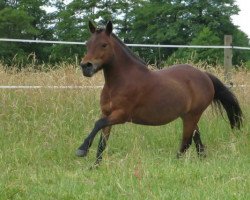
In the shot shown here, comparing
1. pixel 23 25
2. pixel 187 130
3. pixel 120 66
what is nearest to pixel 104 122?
pixel 120 66

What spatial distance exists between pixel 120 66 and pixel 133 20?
43.4 metres

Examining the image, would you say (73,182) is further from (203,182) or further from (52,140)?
(52,140)

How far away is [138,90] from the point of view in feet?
19.6

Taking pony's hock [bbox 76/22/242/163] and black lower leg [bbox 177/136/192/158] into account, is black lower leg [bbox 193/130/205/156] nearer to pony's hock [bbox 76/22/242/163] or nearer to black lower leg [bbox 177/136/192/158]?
pony's hock [bbox 76/22/242/163]

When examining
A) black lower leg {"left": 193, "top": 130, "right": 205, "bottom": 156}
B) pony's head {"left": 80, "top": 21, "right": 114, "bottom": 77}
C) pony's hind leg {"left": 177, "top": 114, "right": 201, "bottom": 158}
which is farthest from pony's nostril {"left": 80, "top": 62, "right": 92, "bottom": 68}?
black lower leg {"left": 193, "top": 130, "right": 205, "bottom": 156}

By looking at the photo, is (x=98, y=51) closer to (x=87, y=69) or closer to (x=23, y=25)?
(x=87, y=69)

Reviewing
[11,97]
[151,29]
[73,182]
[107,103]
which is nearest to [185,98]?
[107,103]

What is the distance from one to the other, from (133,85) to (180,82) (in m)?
0.83

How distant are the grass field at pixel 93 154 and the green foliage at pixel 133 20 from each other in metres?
29.2

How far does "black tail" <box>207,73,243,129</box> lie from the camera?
7156mm

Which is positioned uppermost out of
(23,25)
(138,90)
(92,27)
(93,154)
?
(92,27)

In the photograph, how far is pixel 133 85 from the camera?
5.94 metres

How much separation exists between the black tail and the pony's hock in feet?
0.71

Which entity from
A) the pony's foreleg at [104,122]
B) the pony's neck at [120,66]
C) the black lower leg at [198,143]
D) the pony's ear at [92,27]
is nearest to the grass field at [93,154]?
the black lower leg at [198,143]
